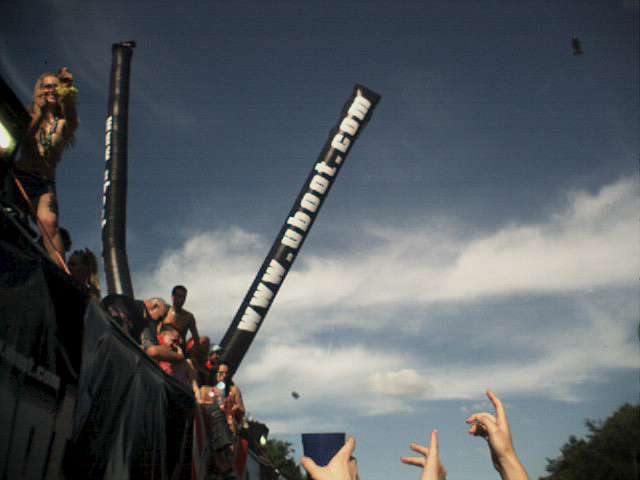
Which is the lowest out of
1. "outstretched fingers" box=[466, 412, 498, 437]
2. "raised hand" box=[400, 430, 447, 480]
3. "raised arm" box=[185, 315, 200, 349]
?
"raised hand" box=[400, 430, 447, 480]

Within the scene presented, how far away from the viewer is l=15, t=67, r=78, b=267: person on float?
10.6 ft

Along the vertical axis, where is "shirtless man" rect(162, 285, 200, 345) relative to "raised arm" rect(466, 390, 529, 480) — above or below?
above

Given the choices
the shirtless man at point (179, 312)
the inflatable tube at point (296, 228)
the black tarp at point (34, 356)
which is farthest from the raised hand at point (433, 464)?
the inflatable tube at point (296, 228)

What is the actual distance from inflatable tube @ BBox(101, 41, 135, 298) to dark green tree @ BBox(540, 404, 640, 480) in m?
41.6

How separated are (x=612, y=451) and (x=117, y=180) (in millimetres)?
50708

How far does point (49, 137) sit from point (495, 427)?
3438 millimetres

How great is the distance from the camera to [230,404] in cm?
763

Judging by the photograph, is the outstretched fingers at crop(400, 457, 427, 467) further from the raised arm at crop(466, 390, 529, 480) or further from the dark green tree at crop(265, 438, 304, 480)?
the dark green tree at crop(265, 438, 304, 480)

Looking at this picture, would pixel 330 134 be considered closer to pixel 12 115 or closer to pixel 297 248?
pixel 297 248

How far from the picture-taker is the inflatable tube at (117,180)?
953 cm

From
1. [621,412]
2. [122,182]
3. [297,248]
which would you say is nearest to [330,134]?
[297,248]

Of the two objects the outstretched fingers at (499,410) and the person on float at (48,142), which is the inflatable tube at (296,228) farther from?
the outstretched fingers at (499,410)

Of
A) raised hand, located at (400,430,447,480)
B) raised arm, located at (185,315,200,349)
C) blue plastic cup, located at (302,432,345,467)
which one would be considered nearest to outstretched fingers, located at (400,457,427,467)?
raised hand, located at (400,430,447,480)

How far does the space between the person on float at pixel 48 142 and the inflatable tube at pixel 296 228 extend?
8.02 metres
